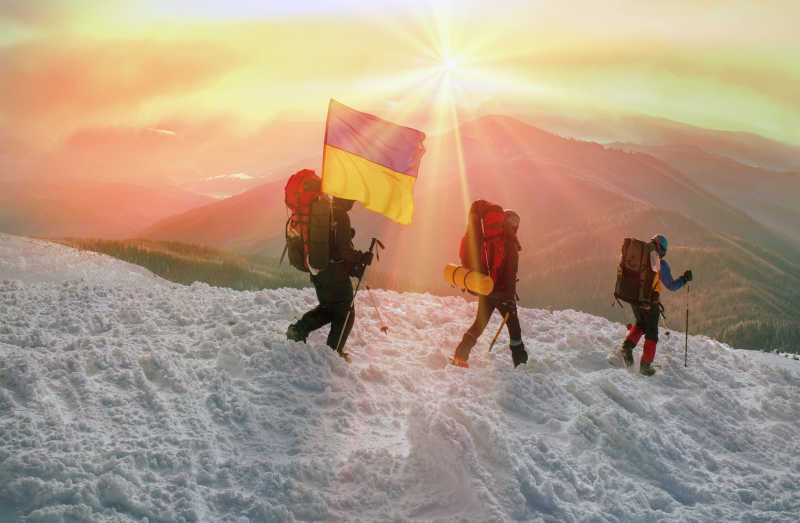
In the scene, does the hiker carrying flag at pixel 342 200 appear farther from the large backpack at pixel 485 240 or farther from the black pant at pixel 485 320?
the black pant at pixel 485 320

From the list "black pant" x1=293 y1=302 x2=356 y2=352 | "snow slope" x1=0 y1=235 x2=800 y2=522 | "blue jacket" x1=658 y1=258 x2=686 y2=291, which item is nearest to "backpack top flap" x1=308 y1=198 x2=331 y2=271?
"black pant" x1=293 y1=302 x2=356 y2=352

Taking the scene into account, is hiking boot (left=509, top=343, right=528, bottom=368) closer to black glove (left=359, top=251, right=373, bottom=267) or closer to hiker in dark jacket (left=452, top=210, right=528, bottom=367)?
hiker in dark jacket (left=452, top=210, right=528, bottom=367)

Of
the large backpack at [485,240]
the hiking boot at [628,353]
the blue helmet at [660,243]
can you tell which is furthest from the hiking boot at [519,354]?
the blue helmet at [660,243]

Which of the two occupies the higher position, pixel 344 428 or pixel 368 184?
pixel 368 184

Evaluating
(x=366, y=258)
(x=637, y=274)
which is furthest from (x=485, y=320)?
(x=637, y=274)

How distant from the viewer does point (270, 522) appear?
4113mm

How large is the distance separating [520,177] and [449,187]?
984 cm

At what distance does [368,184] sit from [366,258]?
1.06 metres

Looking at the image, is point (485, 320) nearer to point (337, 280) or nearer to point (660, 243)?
point (337, 280)

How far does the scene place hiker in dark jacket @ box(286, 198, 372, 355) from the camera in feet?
22.7

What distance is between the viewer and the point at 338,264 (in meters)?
6.98

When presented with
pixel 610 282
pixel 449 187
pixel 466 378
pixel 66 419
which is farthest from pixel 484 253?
pixel 449 187

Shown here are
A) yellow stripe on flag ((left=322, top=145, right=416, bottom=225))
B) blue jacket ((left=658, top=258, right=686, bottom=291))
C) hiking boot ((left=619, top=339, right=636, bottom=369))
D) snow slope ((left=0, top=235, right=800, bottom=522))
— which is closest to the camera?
snow slope ((left=0, top=235, right=800, bottom=522))

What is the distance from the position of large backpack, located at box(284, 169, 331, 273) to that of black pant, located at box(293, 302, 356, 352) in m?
0.54
